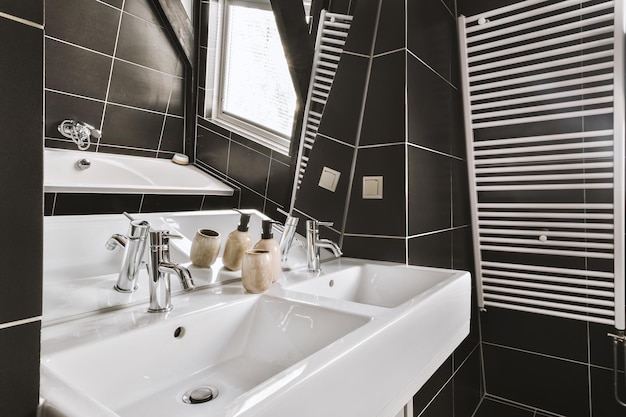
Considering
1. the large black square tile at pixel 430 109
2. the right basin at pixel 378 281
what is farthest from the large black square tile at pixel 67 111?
the large black square tile at pixel 430 109

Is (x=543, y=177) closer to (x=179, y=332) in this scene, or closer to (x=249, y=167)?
(x=249, y=167)

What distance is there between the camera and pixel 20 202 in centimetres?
40

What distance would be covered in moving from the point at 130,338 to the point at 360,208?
1.00 meters

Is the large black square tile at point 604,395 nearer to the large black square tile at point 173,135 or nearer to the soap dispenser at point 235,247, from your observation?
the soap dispenser at point 235,247

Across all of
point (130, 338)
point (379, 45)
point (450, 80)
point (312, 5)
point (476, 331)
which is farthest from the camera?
point (476, 331)

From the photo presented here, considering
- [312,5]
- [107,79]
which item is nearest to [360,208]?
[312,5]

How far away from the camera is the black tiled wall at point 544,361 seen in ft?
5.34

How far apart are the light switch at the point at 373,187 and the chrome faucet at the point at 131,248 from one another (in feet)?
2.86

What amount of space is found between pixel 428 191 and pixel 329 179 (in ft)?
1.35

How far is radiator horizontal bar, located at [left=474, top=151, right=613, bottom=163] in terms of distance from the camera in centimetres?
153

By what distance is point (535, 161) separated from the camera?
1.68 m

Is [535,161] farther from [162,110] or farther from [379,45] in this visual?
[162,110]

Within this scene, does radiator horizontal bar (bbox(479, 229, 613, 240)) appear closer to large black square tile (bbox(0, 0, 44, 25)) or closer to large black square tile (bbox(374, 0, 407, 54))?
large black square tile (bbox(374, 0, 407, 54))

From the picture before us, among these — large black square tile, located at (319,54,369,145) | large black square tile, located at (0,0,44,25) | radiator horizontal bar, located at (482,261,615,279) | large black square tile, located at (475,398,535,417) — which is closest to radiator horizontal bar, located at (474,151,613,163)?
radiator horizontal bar, located at (482,261,615,279)
